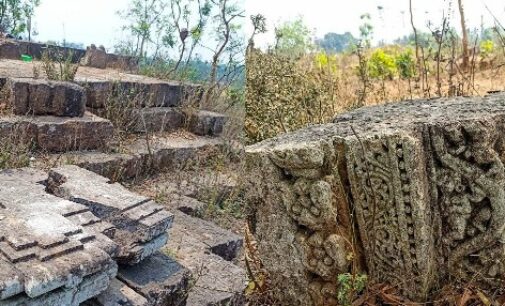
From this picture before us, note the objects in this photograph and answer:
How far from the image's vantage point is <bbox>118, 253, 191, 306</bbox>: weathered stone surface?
3426 millimetres

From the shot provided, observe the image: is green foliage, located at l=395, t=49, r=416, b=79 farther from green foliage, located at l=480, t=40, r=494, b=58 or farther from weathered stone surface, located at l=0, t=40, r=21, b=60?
weathered stone surface, located at l=0, t=40, r=21, b=60

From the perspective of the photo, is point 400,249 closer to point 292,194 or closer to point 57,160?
point 292,194

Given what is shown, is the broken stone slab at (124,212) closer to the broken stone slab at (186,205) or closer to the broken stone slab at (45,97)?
the broken stone slab at (186,205)

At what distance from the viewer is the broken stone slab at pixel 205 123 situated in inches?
299

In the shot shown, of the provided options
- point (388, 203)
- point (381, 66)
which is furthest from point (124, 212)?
point (381, 66)

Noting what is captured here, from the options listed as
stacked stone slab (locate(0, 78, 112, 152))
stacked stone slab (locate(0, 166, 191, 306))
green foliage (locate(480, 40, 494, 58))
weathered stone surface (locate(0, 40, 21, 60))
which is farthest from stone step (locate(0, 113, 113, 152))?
green foliage (locate(480, 40, 494, 58))

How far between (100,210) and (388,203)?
1902 mm

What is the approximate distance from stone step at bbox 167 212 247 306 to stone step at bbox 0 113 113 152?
140 cm

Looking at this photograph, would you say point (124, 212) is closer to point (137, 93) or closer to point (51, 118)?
point (51, 118)

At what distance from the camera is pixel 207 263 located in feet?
14.0

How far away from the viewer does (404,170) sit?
260 cm

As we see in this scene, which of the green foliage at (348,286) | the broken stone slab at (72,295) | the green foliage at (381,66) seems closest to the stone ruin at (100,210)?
the broken stone slab at (72,295)

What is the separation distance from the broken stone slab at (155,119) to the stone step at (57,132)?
1.99ft

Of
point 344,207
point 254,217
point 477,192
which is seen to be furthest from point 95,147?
point 477,192
